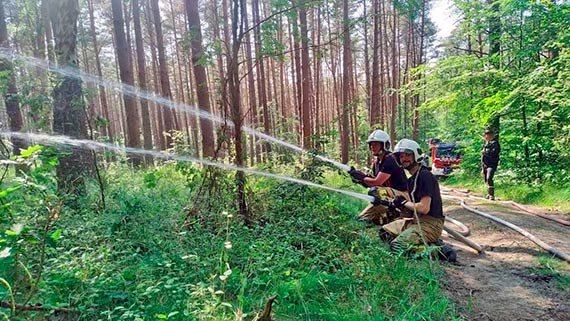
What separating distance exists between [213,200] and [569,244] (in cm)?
514

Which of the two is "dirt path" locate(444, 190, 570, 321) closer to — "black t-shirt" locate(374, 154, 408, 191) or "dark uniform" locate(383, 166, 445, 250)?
"dark uniform" locate(383, 166, 445, 250)

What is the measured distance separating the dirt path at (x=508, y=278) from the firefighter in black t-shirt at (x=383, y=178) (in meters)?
1.09

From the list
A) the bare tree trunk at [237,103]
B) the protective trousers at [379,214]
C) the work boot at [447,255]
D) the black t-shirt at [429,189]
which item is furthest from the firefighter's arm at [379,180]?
the bare tree trunk at [237,103]

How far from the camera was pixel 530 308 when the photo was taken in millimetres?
3117

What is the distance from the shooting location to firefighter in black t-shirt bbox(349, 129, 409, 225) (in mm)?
5340

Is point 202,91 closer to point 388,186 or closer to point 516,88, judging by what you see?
point 388,186

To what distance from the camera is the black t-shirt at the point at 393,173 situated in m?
5.34

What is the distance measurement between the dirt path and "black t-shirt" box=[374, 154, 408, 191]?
116cm

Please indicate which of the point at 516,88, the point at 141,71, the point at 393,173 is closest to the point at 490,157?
the point at 516,88

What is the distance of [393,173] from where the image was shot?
5449 mm

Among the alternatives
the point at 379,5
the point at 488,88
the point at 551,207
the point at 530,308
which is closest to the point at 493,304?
the point at 530,308

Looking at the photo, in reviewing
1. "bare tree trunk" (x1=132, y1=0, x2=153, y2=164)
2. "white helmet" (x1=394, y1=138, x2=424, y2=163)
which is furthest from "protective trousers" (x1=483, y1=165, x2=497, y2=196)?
"bare tree trunk" (x1=132, y1=0, x2=153, y2=164)

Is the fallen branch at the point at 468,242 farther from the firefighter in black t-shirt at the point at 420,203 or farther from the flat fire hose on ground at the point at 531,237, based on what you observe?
the flat fire hose on ground at the point at 531,237

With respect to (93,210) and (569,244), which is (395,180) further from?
(93,210)
